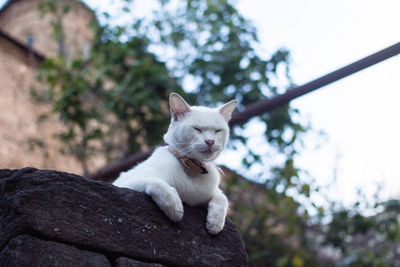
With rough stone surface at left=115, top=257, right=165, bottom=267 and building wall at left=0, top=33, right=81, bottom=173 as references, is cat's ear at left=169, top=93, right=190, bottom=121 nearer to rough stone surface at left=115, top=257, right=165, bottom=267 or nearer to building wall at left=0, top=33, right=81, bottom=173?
rough stone surface at left=115, top=257, right=165, bottom=267

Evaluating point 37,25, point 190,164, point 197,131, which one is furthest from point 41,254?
point 37,25

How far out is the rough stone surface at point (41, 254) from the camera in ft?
4.95

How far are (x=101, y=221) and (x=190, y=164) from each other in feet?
1.74

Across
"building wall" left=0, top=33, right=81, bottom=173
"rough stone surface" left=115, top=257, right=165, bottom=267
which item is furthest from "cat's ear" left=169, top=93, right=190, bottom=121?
"building wall" left=0, top=33, right=81, bottom=173

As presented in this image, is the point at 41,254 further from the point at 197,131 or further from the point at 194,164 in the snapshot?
the point at 197,131

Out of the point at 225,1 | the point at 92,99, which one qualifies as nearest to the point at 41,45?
the point at 92,99

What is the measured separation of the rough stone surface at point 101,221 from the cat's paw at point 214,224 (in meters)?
0.03

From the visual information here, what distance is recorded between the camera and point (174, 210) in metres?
1.89

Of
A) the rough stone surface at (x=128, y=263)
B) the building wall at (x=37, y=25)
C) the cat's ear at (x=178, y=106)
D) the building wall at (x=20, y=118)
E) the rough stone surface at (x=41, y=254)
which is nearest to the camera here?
the rough stone surface at (x=41, y=254)

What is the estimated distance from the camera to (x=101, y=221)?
5.77 feet

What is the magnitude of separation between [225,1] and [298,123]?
2.50 meters

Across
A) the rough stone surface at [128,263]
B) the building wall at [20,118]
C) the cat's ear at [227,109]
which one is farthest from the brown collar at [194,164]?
the building wall at [20,118]

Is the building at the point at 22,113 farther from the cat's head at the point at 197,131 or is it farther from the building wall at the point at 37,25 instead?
the cat's head at the point at 197,131

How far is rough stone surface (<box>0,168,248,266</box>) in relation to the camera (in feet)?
5.33
